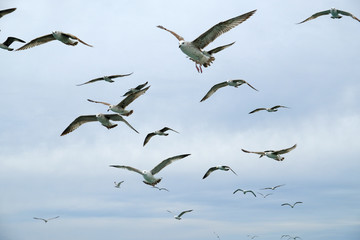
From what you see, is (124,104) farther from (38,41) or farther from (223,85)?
(223,85)

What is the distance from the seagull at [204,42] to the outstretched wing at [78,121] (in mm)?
9634

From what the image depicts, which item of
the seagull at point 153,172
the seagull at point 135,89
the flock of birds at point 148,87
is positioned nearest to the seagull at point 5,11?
the flock of birds at point 148,87

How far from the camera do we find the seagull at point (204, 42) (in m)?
27.1

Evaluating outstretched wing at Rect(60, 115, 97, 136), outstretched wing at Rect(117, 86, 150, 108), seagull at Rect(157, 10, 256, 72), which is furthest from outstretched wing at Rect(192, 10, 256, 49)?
outstretched wing at Rect(60, 115, 97, 136)

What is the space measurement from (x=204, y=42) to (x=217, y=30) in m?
1.08

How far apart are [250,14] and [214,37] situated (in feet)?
8.56

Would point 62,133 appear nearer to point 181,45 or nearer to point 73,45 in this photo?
point 73,45

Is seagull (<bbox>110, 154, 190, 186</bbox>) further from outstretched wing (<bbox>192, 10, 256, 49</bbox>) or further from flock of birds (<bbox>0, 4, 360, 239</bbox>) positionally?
outstretched wing (<bbox>192, 10, 256, 49</bbox>)

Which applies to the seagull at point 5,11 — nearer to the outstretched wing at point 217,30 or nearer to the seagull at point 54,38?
the seagull at point 54,38

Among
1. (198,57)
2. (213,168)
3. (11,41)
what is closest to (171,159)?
(198,57)

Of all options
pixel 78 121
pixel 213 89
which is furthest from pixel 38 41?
pixel 213 89

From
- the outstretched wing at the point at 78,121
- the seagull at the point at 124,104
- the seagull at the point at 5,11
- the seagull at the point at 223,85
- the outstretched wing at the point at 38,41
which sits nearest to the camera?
the seagull at the point at 5,11

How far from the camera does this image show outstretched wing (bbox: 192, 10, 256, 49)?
2692cm

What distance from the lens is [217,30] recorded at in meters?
27.5
